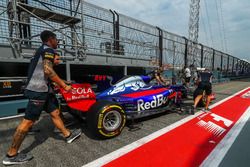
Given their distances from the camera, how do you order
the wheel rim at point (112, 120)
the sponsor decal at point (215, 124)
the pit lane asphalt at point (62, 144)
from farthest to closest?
the sponsor decal at point (215, 124) < the wheel rim at point (112, 120) < the pit lane asphalt at point (62, 144)

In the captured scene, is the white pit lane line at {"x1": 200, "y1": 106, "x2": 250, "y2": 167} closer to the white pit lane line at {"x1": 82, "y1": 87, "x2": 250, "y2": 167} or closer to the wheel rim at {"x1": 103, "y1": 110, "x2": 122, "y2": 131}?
the white pit lane line at {"x1": 82, "y1": 87, "x2": 250, "y2": 167}

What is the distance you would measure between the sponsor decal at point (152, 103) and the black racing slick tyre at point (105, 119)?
677 millimetres

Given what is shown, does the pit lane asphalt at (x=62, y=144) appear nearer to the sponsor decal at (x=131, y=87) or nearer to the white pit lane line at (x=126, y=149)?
the white pit lane line at (x=126, y=149)

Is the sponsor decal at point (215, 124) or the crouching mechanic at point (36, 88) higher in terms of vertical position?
the crouching mechanic at point (36, 88)

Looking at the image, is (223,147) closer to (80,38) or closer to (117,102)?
(117,102)

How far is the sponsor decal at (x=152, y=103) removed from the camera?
4324 mm

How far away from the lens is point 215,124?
4.48m

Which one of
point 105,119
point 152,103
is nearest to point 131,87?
point 152,103

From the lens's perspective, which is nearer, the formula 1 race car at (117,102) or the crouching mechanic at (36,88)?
the crouching mechanic at (36,88)

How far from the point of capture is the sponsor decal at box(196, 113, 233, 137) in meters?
4.01

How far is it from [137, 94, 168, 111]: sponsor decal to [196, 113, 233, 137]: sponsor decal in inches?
39.5

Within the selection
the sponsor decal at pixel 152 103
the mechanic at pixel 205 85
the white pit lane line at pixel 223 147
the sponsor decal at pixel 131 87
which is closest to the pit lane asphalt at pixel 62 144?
the sponsor decal at pixel 152 103

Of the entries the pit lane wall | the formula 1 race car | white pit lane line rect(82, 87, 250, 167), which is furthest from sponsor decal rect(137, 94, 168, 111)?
the pit lane wall

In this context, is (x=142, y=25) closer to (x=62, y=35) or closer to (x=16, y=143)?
(x=62, y=35)
